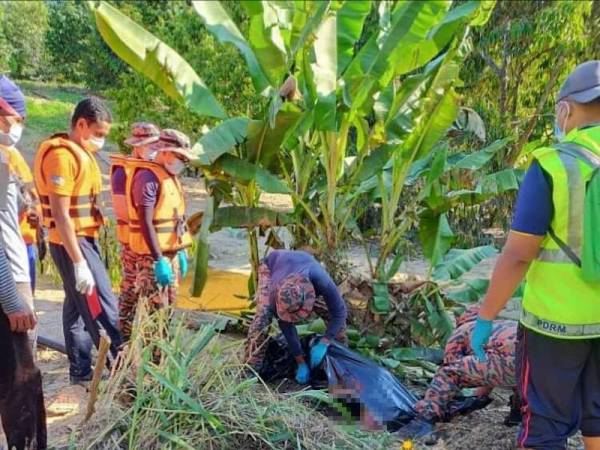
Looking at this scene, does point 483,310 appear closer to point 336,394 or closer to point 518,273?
point 518,273

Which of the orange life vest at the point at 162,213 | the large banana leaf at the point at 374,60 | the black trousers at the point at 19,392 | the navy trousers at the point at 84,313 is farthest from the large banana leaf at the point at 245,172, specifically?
the black trousers at the point at 19,392

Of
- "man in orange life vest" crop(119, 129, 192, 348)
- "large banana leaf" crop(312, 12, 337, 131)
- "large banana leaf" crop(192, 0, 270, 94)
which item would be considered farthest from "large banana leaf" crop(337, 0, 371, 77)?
"man in orange life vest" crop(119, 129, 192, 348)

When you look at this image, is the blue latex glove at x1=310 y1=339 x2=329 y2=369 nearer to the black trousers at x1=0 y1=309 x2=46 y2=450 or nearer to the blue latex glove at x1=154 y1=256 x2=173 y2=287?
the blue latex glove at x1=154 y1=256 x2=173 y2=287

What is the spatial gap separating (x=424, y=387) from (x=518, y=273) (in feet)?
6.01

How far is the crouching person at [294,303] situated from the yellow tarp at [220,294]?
6.20 ft

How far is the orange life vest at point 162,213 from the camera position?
4031 mm

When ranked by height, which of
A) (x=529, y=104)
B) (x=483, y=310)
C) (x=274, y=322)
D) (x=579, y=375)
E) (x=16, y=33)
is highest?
(x=16, y=33)

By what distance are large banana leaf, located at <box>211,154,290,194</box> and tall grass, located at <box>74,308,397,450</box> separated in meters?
1.66

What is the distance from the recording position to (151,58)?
447cm

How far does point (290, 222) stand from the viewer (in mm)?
4875

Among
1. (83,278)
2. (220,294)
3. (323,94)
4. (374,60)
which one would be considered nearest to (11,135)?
(83,278)

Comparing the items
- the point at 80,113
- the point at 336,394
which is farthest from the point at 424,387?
the point at 80,113

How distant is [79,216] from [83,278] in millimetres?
352

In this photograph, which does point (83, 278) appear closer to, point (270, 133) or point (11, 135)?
point (11, 135)
